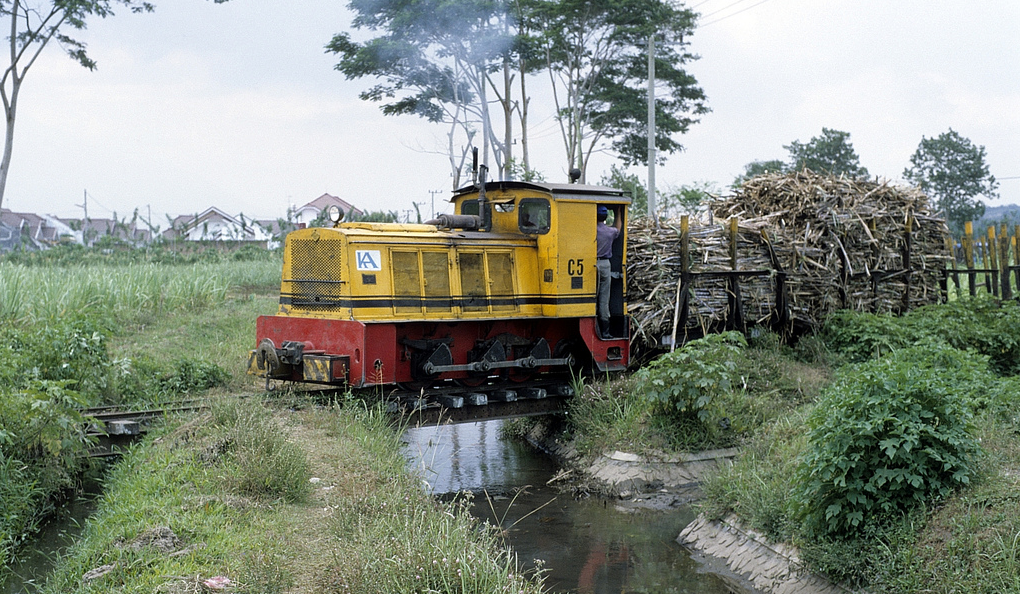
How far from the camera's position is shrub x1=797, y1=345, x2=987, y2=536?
21.1 ft

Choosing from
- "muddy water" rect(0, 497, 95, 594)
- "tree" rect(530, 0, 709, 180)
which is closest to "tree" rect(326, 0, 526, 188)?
"tree" rect(530, 0, 709, 180)

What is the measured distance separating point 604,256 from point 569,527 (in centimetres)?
425

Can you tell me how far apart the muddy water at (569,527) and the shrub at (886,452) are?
1538 millimetres

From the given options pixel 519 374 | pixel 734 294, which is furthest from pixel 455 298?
pixel 734 294

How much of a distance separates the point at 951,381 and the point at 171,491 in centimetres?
655

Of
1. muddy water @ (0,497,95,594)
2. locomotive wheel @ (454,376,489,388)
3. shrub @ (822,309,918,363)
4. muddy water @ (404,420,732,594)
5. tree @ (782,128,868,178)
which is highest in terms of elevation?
tree @ (782,128,868,178)

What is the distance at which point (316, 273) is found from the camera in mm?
10609

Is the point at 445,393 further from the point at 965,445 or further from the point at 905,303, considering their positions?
the point at 905,303

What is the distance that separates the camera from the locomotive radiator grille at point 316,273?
10.3 meters

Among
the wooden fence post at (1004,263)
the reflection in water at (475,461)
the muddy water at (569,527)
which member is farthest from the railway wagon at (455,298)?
the wooden fence post at (1004,263)

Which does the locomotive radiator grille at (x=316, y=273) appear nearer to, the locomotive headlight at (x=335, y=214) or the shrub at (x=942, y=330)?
A: the locomotive headlight at (x=335, y=214)

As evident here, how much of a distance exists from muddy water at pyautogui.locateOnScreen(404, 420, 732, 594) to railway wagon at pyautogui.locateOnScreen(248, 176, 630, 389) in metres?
1.28

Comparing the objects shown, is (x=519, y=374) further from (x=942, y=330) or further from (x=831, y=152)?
(x=831, y=152)

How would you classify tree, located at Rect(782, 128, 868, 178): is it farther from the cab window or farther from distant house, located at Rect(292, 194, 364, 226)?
the cab window
